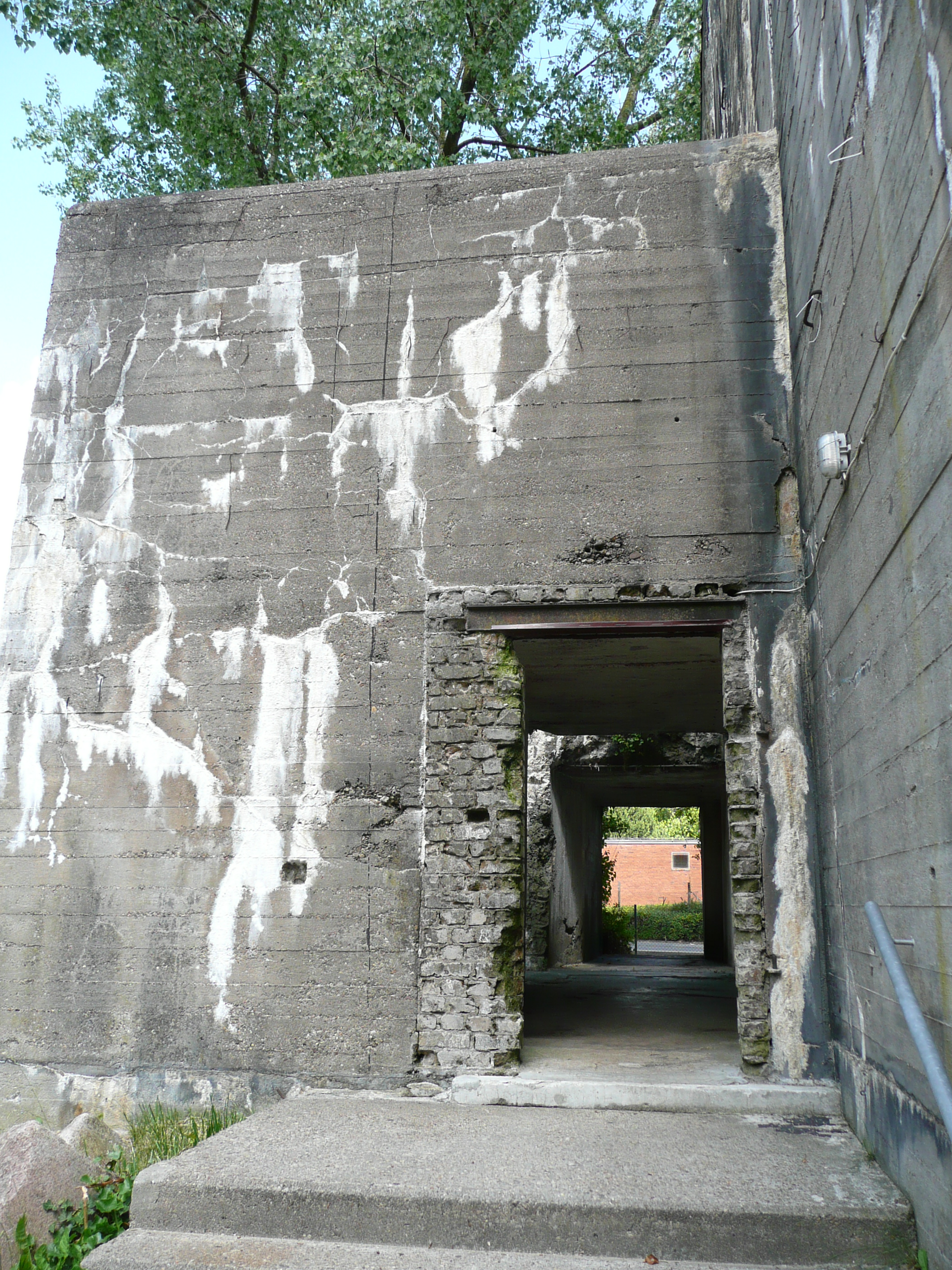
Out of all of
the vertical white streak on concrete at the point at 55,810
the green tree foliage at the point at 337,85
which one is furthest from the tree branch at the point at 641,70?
the vertical white streak on concrete at the point at 55,810

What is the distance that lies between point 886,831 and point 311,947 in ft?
8.74

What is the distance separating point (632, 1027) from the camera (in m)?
5.71

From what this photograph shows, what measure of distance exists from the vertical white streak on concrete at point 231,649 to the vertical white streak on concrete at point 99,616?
2.06 ft

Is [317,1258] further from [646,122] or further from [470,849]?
[646,122]

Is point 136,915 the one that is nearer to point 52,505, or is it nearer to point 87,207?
point 52,505

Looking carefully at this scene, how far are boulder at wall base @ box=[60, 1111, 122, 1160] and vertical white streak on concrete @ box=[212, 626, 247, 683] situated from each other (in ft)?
6.77

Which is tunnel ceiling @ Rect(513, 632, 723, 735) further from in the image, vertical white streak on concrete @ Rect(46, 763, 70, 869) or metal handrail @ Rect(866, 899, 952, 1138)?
metal handrail @ Rect(866, 899, 952, 1138)

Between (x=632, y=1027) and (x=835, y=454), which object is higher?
(x=835, y=454)

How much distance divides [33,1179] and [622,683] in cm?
412

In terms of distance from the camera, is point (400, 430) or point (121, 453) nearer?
point (400, 430)

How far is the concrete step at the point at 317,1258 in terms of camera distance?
9.19 ft

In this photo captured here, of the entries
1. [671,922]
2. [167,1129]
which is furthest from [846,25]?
[671,922]

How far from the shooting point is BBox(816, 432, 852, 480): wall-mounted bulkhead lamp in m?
3.45

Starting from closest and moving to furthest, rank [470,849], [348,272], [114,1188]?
[114,1188]
[470,849]
[348,272]
